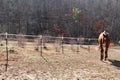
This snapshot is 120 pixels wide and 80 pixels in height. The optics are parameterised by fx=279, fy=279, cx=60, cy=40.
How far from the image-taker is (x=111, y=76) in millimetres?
10680

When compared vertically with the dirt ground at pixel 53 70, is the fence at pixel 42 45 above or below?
above

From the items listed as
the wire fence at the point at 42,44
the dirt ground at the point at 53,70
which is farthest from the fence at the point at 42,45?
the dirt ground at the point at 53,70

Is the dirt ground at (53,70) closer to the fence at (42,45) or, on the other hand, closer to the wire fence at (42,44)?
the fence at (42,45)

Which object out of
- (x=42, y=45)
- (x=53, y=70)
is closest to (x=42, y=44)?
(x=42, y=45)

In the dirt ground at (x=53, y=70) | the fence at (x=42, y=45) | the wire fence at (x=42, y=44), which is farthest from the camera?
the wire fence at (x=42, y=44)

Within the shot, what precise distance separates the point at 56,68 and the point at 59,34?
34.4m

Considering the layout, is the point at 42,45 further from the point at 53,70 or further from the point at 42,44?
the point at 53,70

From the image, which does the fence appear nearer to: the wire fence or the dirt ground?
the wire fence

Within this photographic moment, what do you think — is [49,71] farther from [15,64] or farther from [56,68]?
[15,64]

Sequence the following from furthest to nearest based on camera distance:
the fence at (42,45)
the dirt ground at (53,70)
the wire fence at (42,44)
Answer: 1. the wire fence at (42,44)
2. the fence at (42,45)
3. the dirt ground at (53,70)

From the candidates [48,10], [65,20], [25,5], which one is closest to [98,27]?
[65,20]

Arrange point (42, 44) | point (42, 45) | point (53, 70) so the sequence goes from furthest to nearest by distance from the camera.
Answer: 1. point (42, 44)
2. point (42, 45)
3. point (53, 70)

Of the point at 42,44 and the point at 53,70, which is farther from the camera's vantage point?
the point at 42,44

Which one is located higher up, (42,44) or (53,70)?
(42,44)
